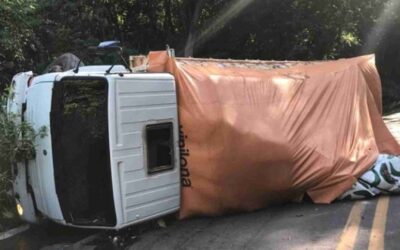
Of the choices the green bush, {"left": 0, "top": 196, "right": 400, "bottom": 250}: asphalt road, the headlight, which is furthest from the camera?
the headlight

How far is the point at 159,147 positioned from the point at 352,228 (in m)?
2.22

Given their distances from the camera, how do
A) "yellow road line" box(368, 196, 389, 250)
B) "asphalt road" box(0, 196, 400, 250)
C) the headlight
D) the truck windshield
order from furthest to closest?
the headlight
the truck windshield
"asphalt road" box(0, 196, 400, 250)
"yellow road line" box(368, 196, 389, 250)

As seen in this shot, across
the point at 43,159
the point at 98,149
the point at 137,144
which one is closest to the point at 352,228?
the point at 137,144

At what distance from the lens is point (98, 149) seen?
5.92 meters

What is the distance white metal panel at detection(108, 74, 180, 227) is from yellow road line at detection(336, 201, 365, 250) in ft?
6.21

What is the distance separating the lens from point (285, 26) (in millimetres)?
21609

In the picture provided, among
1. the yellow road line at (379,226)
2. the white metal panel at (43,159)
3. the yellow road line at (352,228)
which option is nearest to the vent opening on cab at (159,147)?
the white metal panel at (43,159)

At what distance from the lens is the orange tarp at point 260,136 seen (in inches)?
259

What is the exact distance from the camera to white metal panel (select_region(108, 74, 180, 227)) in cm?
580

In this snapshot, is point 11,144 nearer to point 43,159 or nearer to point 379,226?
point 43,159

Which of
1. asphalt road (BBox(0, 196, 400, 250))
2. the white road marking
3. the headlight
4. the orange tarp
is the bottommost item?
the white road marking

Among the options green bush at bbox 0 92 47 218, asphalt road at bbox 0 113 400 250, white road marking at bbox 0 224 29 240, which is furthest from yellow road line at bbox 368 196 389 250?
white road marking at bbox 0 224 29 240

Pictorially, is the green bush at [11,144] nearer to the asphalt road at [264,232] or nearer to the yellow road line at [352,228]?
the asphalt road at [264,232]

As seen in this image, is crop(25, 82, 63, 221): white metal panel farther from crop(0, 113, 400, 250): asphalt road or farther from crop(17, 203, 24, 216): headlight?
crop(0, 113, 400, 250): asphalt road
